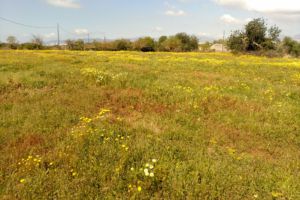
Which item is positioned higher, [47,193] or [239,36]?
[239,36]

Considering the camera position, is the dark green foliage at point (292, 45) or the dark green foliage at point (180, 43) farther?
the dark green foliage at point (180, 43)

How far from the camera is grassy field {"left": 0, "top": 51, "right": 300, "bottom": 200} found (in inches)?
198

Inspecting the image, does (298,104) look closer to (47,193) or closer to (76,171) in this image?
(76,171)

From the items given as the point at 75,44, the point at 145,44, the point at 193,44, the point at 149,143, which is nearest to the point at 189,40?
the point at 193,44

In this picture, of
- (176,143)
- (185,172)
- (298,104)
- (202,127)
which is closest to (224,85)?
(298,104)

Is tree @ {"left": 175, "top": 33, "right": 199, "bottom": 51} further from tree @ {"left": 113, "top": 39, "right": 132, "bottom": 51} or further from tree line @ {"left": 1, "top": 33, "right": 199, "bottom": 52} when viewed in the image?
tree @ {"left": 113, "top": 39, "right": 132, "bottom": 51}

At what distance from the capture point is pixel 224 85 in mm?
14891

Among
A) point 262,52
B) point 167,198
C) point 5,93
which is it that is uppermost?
point 262,52

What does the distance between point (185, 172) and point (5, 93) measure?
33.4ft

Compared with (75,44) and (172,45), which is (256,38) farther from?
(75,44)

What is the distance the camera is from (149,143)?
6867 millimetres

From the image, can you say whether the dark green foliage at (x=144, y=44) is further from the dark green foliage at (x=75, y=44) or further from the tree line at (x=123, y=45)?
the dark green foliage at (x=75, y=44)

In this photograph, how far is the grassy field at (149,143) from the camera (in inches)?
198

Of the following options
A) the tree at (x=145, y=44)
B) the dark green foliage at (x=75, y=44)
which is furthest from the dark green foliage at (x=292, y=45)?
the dark green foliage at (x=75, y=44)
